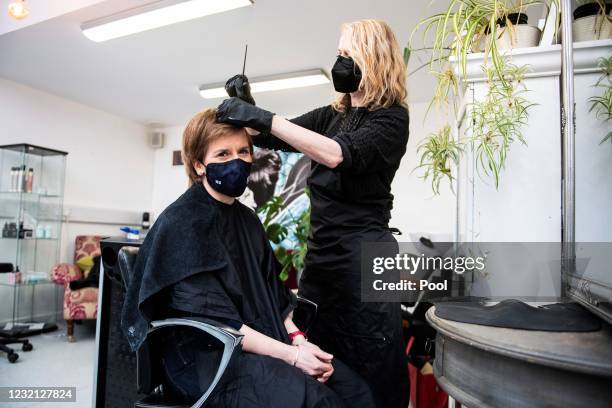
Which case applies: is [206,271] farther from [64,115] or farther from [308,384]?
[64,115]

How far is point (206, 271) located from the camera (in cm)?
121

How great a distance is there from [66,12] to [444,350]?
11.6ft

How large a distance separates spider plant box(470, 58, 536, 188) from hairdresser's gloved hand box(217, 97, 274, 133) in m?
0.79

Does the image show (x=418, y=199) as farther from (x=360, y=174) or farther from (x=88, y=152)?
(x=88, y=152)

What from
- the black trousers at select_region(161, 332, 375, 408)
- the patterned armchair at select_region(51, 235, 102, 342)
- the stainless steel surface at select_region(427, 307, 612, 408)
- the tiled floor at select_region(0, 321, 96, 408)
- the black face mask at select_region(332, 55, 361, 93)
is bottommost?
the tiled floor at select_region(0, 321, 96, 408)

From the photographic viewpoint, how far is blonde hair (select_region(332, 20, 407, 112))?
136cm

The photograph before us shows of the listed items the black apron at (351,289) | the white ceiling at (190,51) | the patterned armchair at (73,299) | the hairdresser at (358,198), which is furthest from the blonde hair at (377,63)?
the patterned armchair at (73,299)

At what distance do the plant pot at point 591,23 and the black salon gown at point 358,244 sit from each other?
0.65 m

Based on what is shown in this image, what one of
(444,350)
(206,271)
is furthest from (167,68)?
(444,350)

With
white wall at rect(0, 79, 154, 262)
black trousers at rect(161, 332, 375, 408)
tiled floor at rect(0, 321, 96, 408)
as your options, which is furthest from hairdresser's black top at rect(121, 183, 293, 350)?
white wall at rect(0, 79, 154, 262)

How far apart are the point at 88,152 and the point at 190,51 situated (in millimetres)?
2702

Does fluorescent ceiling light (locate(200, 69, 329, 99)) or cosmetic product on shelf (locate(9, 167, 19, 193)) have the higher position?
fluorescent ceiling light (locate(200, 69, 329, 99))

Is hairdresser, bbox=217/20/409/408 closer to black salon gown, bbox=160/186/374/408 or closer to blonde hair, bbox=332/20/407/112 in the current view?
blonde hair, bbox=332/20/407/112

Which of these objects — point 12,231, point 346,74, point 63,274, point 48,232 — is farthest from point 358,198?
point 48,232
